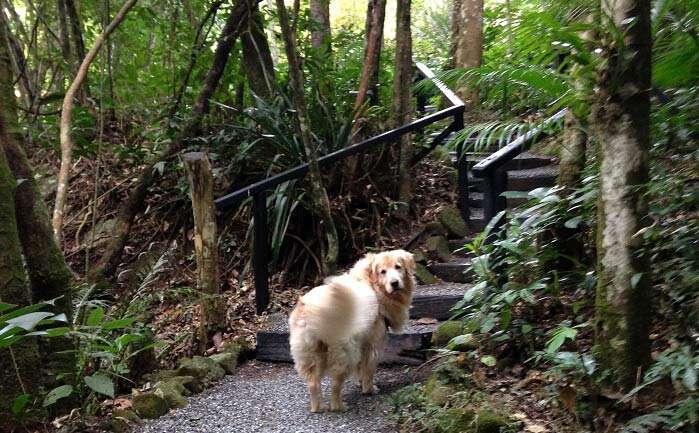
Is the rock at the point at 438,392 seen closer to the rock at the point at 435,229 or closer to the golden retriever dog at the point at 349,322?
the golden retriever dog at the point at 349,322

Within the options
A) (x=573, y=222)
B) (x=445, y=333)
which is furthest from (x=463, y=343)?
(x=573, y=222)

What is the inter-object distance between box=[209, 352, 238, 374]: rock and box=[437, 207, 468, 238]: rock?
8.37 feet

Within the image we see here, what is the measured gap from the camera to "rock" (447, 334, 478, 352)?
3.62 metres

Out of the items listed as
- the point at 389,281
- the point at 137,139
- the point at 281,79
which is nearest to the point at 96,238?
the point at 137,139

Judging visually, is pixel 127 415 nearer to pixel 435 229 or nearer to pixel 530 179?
pixel 435 229

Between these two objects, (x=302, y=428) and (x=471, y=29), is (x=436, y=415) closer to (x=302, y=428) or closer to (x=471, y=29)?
(x=302, y=428)

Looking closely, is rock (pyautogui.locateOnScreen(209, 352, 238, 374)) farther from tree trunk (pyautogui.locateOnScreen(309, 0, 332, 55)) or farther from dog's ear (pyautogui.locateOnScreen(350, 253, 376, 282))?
tree trunk (pyautogui.locateOnScreen(309, 0, 332, 55))

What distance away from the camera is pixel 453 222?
6586 millimetres

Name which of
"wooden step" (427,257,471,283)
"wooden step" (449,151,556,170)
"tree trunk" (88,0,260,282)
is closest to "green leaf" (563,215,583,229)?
"wooden step" (427,257,471,283)

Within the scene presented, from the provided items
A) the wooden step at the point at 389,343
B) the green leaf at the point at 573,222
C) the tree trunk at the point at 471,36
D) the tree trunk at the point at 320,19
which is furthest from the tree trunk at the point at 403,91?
the green leaf at the point at 573,222

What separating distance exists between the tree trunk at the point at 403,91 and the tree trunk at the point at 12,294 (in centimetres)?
419

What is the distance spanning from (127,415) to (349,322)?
147 centimetres

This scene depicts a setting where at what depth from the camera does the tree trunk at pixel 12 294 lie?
3514 mm

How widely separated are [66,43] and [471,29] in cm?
603
